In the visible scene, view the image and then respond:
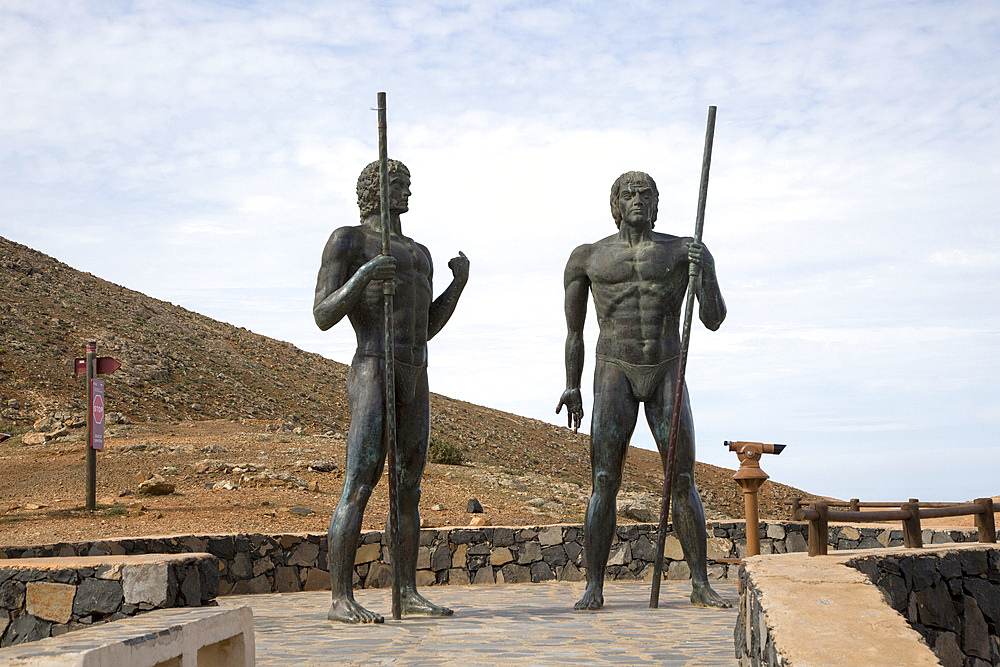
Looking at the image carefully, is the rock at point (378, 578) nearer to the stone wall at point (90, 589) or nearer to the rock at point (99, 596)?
the stone wall at point (90, 589)

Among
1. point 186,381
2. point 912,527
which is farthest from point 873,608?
point 186,381

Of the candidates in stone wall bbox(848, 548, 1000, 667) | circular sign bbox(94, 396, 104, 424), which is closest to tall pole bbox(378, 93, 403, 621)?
stone wall bbox(848, 548, 1000, 667)

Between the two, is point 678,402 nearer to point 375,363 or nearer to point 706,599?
point 706,599

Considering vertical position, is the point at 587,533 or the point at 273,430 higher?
the point at 273,430

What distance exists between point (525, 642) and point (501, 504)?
1101 cm

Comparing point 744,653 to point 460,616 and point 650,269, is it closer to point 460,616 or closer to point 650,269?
point 460,616

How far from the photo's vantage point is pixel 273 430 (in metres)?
24.0

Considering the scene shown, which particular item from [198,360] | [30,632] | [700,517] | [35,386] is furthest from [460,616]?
[198,360]

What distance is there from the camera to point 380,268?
20.0 ft

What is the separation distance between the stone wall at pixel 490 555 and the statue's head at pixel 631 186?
375cm

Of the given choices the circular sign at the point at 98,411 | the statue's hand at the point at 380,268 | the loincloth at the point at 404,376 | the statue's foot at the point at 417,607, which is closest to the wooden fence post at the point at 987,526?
the statue's foot at the point at 417,607

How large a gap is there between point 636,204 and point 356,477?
2.48m

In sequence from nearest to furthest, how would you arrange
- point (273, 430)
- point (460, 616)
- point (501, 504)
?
point (460, 616) < point (501, 504) < point (273, 430)

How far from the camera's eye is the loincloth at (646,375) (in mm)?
6855
